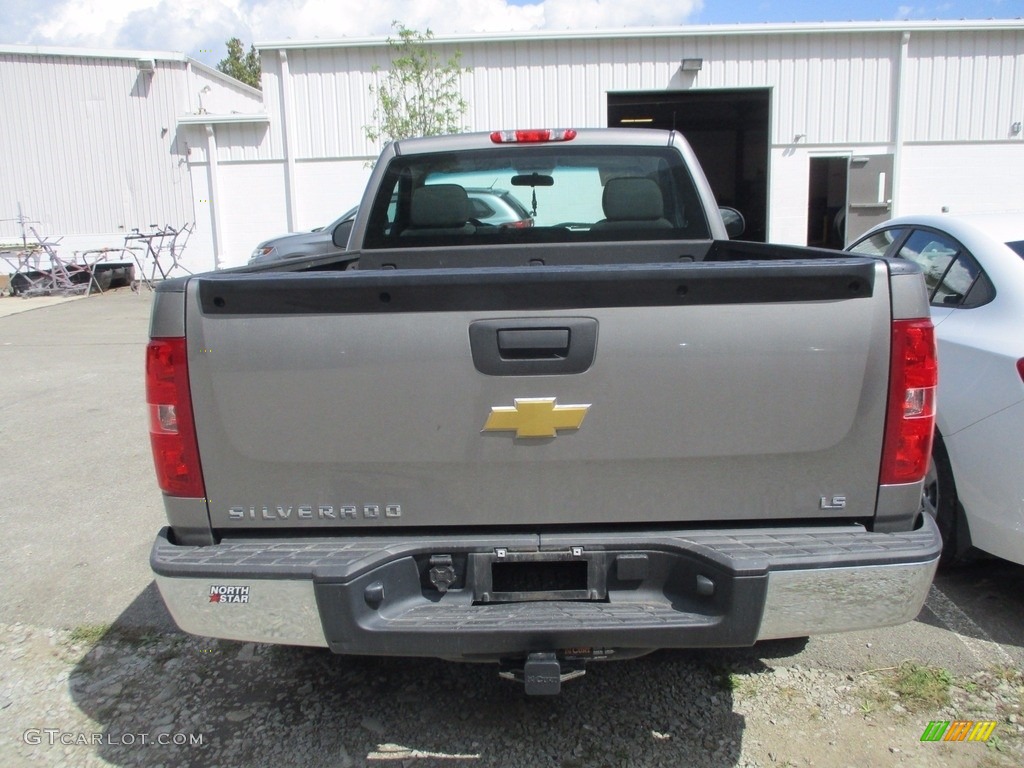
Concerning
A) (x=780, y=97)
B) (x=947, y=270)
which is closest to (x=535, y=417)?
(x=947, y=270)

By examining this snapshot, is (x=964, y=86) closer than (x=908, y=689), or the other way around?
(x=908, y=689)

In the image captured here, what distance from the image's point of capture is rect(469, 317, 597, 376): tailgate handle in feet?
7.79

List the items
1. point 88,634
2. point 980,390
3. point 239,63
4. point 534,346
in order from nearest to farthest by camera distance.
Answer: point 534,346 < point 980,390 < point 88,634 < point 239,63

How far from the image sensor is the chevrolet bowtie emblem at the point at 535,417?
7.87 feet

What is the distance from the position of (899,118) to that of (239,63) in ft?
154

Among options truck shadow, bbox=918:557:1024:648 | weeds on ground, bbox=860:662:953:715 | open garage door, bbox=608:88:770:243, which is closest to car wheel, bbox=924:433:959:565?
truck shadow, bbox=918:557:1024:648

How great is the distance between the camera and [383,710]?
10.5ft

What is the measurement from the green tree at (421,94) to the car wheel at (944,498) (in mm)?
12809

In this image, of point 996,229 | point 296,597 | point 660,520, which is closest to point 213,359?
point 296,597

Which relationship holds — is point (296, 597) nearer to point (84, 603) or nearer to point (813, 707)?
point (813, 707)

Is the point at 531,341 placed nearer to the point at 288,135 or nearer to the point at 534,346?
the point at 534,346

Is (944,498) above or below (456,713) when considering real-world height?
above

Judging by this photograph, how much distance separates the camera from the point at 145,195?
17875 mm

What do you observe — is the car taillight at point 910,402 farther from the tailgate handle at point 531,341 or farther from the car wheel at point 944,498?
the car wheel at point 944,498
